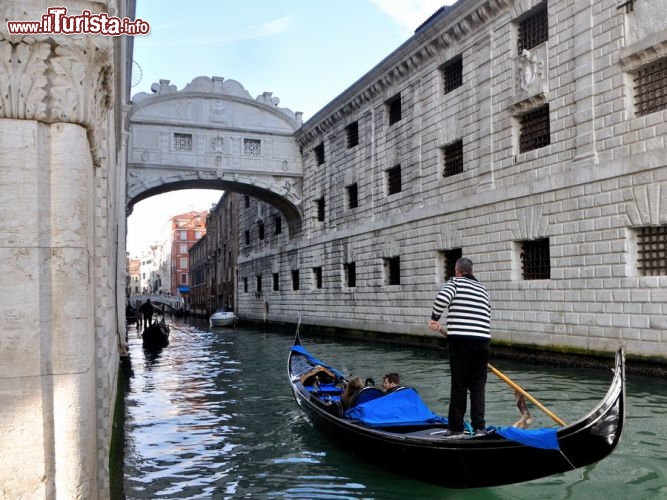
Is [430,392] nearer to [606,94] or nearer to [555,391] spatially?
[555,391]

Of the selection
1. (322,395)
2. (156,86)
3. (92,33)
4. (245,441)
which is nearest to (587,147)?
(322,395)

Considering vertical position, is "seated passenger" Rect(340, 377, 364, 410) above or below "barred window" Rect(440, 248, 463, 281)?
below

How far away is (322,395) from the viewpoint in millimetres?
5902

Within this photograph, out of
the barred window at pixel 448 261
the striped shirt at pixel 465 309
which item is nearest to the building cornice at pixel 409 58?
the barred window at pixel 448 261

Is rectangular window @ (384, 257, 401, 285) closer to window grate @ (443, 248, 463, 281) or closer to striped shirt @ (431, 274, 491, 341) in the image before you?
window grate @ (443, 248, 463, 281)

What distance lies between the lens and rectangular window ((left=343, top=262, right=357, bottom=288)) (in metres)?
16.8

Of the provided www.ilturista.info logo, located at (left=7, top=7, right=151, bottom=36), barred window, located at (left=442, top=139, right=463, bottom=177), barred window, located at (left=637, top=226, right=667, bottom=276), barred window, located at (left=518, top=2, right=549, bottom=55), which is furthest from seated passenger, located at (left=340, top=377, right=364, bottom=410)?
barred window, located at (left=442, top=139, right=463, bottom=177)

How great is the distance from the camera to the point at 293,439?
5.41 m

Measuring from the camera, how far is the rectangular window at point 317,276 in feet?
62.6

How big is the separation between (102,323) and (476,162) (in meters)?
9.36

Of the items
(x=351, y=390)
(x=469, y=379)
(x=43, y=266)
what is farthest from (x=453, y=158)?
(x=43, y=266)

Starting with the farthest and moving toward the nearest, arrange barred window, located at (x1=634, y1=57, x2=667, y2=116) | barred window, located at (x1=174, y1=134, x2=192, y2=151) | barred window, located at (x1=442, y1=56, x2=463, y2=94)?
barred window, located at (x1=174, y1=134, x2=192, y2=151) → barred window, located at (x1=442, y1=56, x2=463, y2=94) → barred window, located at (x1=634, y1=57, x2=667, y2=116)

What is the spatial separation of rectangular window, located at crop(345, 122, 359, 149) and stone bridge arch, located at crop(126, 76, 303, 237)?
10.7 feet

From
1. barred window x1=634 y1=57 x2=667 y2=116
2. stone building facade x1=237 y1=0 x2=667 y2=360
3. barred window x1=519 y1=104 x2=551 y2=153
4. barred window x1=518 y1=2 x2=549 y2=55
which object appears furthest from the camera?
barred window x1=518 y1=2 x2=549 y2=55
